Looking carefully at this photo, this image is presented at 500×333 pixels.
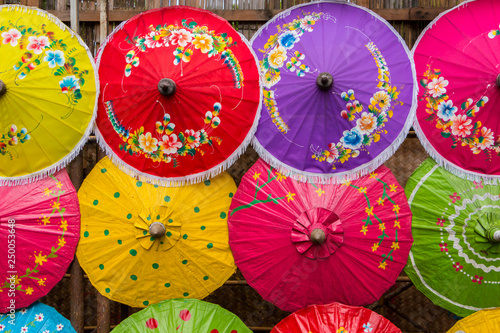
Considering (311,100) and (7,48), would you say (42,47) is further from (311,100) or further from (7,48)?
(311,100)

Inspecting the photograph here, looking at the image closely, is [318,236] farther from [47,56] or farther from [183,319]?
[47,56]

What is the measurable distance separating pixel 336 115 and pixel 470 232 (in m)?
1.32

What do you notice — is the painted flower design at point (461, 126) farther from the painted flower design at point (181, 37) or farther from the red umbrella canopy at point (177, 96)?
the painted flower design at point (181, 37)

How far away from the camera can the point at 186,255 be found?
3.31 meters

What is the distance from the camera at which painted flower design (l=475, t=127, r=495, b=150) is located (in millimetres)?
3314

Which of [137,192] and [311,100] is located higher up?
[311,100]

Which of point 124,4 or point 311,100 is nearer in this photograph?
point 311,100

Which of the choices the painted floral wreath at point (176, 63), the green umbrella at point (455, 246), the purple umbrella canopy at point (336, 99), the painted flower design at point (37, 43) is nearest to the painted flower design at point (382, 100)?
the purple umbrella canopy at point (336, 99)

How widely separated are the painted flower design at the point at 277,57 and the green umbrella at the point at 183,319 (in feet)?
6.17

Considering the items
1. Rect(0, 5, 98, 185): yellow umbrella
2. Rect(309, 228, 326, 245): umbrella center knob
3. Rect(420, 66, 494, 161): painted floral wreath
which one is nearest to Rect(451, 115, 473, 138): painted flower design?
Rect(420, 66, 494, 161): painted floral wreath

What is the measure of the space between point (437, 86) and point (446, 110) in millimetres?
195

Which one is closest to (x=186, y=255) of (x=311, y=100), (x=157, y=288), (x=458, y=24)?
(x=157, y=288)

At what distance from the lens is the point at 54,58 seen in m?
3.40

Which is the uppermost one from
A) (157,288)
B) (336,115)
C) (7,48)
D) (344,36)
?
(344,36)
